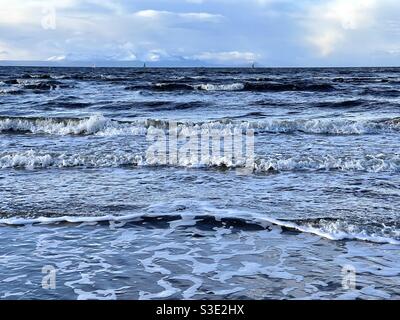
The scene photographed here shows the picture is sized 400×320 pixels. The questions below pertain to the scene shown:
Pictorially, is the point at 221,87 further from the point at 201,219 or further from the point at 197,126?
the point at 201,219

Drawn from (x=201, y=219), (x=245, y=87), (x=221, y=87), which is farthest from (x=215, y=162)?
(x=221, y=87)

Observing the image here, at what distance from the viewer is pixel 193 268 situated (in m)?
6.01

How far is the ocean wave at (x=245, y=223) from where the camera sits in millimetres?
7051

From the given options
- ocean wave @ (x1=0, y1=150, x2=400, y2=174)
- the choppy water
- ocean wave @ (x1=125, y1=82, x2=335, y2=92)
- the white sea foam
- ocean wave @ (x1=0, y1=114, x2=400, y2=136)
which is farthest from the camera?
the white sea foam

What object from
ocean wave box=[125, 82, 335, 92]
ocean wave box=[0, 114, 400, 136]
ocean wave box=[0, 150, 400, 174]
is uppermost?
ocean wave box=[125, 82, 335, 92]

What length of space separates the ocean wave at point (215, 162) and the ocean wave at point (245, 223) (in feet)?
12.1

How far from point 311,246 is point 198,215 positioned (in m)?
2.02

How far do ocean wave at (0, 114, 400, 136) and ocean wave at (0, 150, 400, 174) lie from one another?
5163 mm

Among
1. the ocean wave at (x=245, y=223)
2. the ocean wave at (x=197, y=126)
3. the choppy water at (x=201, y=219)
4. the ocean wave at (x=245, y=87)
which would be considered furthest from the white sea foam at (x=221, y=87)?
the ocean wave at (x=245, y=223)

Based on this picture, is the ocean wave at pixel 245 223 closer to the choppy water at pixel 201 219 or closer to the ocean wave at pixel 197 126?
the choppy water at pixel 201 219

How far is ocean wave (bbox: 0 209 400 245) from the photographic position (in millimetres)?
7051

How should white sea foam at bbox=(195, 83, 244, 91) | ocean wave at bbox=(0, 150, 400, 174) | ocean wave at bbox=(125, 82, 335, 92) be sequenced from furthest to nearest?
white sea foam at bbox=(195, 83, 244, 91) → ocean wave at bbox=(125, 82, 335, 92) → ocean wave at bbox=(0, 150, 400, 174)

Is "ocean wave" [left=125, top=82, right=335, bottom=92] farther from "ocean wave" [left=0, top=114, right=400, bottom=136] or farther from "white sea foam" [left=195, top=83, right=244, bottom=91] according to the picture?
"ocean wave" [left=0, top=114, right=400, bottom=136]

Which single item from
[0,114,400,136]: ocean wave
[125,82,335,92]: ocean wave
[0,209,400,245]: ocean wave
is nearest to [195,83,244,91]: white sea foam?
[125,82,335,92]: ocean wave
